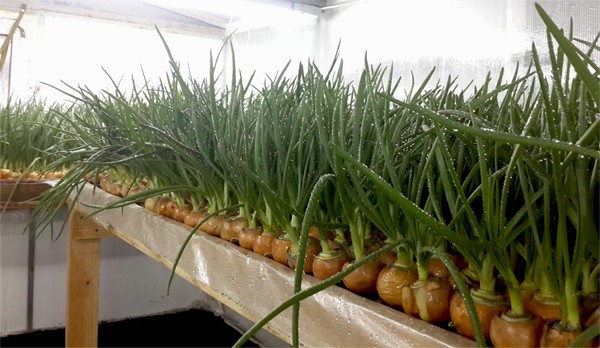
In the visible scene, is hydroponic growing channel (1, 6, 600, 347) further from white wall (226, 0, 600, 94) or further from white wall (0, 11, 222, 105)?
white wall (0, 11, 222, 105)

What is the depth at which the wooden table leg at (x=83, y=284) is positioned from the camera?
128cm

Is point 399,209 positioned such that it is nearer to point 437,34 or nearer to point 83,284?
point 83,284

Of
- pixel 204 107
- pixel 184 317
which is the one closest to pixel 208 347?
pixel 184 317

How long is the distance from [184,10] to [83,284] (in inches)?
59.8

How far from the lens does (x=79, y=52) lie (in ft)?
7.82

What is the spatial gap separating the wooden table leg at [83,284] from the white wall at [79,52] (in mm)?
1009

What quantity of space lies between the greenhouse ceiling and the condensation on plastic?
1354 mm

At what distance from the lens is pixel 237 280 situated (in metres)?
0.53

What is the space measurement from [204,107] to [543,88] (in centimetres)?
51

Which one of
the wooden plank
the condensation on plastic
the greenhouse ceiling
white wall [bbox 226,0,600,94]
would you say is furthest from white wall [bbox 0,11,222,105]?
the condensation on plastic

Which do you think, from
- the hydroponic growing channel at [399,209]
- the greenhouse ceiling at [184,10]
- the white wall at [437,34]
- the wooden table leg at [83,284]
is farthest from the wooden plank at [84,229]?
the greenhouse ceiling at [184,10]

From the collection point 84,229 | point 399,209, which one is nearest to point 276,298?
point 399,209

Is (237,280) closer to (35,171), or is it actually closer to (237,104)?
(237,104)

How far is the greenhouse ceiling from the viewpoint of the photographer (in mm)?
1946
